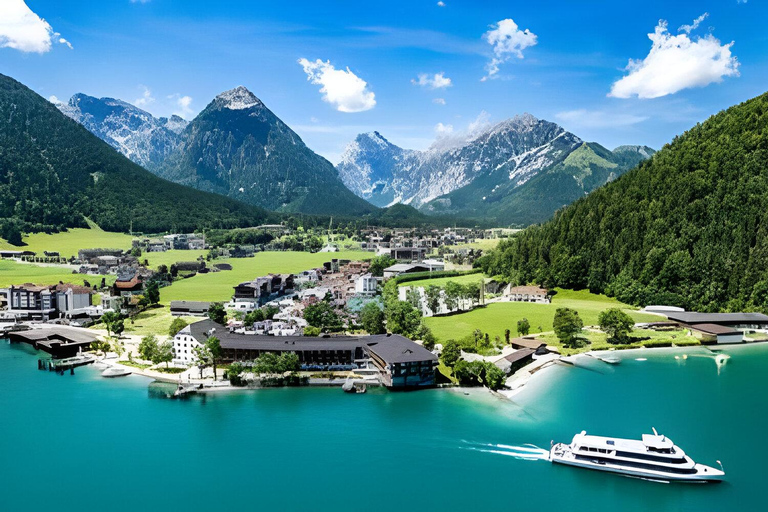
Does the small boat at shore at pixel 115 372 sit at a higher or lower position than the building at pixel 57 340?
lower

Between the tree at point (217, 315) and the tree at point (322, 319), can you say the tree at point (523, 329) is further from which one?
the tree at point (217, 315)

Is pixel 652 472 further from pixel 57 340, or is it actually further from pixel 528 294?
pixel 57 340

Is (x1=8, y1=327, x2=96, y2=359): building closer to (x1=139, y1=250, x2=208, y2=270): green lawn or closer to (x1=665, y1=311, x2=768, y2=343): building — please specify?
(x1=139, y1=250, x2=208, y2=270): green lawn

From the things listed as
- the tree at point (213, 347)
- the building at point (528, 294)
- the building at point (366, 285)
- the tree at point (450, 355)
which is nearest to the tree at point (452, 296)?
the building at point (528, 294)

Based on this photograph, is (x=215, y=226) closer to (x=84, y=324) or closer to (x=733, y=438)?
(x=84, y=324)

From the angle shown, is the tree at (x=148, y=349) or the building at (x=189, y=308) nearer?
the tree at (x=148, y=349)

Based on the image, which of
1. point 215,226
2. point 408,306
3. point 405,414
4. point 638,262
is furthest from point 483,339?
point 215,226
